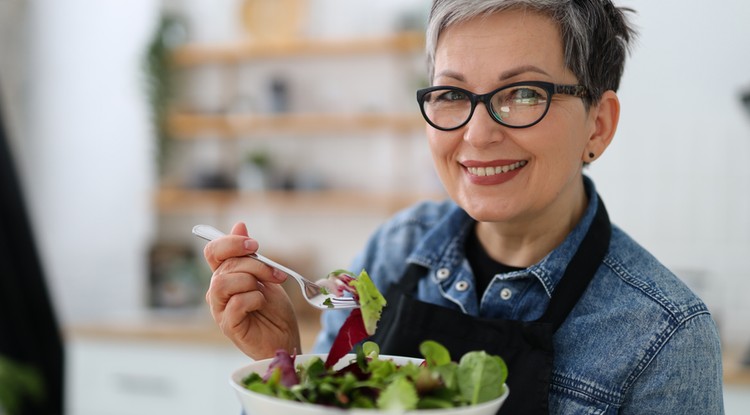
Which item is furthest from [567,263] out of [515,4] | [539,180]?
[515,4]

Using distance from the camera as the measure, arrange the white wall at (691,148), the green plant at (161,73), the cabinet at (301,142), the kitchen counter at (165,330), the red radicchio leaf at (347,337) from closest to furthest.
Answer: the red radicchio leaf at (347,337)
the white wall at (691,148)
the kitchen counter at (165,330)
the cabinet at (301,142)
the green plant at (161,73)

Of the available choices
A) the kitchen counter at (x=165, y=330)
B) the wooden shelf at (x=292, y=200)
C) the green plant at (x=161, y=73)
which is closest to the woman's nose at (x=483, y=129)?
the kitchen counter at (x=165, y=330)

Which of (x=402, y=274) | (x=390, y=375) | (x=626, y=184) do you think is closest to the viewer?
(x=390, y=375)

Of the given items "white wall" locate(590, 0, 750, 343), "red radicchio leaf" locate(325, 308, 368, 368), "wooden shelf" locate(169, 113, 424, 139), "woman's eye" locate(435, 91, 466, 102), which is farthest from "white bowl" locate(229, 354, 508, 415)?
"wooden shelf" locate(169, 113, 424, 139)

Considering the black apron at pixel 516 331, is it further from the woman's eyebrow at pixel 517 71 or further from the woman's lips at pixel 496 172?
the woman's eyebrow at pixel 517 71

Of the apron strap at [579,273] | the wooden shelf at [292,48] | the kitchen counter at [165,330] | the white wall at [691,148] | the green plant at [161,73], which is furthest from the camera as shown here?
the green plant at [161,73]

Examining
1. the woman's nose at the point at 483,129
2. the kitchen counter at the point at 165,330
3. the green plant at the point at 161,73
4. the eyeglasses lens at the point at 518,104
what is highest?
the green plant at the point at 161,73

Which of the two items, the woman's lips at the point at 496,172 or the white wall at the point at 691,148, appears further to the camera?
the white wall at the point at 691,148

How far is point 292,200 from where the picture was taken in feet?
11.5

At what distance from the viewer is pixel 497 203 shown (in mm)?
1095

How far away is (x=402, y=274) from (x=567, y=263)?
303mm

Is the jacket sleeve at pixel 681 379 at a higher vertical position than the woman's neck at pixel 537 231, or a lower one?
lower

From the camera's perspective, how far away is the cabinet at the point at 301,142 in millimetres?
3475

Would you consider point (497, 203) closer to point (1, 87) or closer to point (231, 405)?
point (231, 405)
